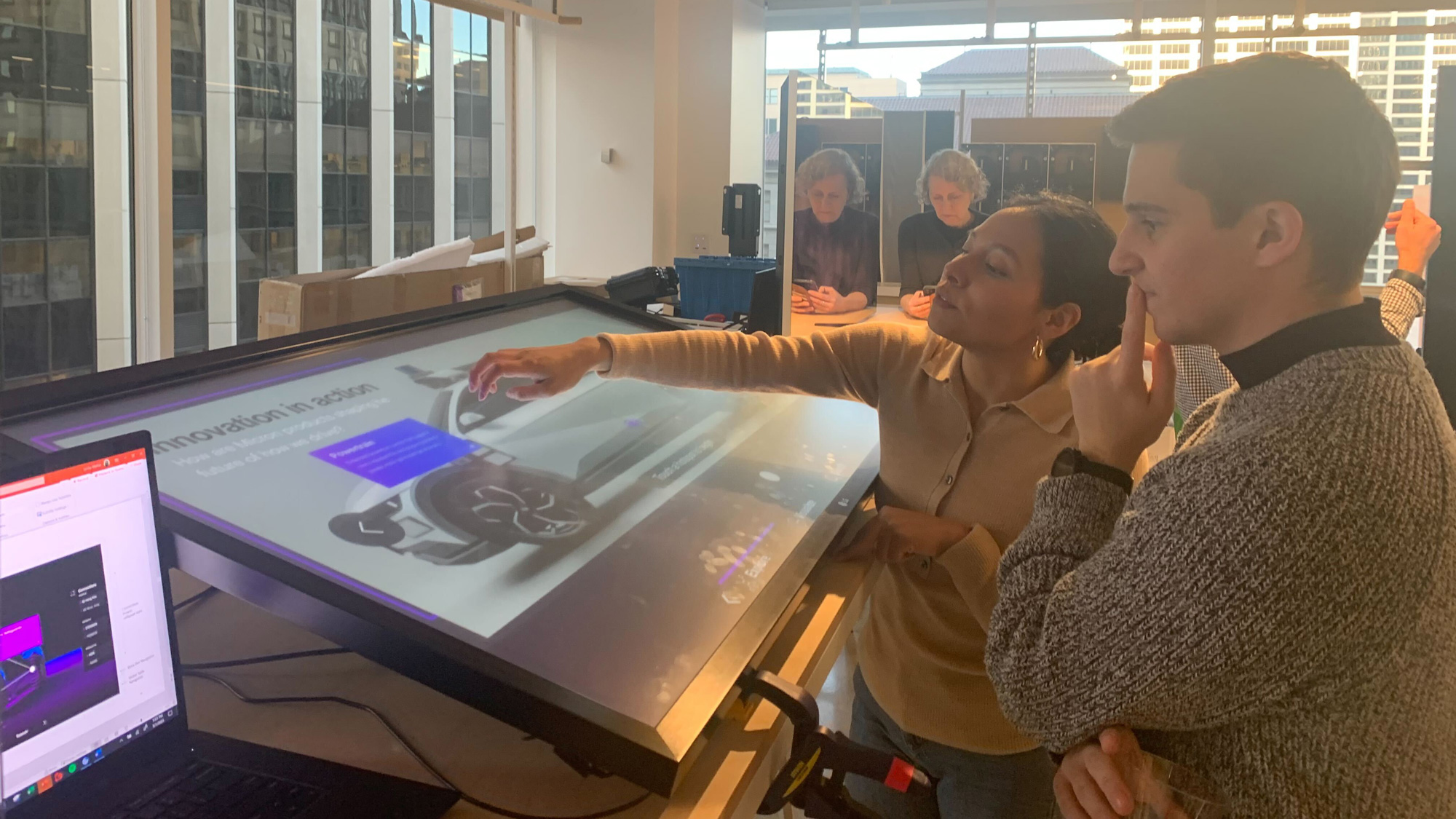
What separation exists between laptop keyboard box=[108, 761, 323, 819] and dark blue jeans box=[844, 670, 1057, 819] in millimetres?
888

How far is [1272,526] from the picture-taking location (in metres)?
0.74

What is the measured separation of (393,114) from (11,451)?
194 inches

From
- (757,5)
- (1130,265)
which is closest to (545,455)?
(1130,265)

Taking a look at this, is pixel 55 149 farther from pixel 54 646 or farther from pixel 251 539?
pixel 54 646

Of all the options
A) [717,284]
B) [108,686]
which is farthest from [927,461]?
[717,284]

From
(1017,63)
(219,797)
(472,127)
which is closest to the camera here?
(219,797)

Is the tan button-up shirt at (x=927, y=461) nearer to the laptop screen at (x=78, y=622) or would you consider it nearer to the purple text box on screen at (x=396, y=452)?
the purple text box on screen at (x=396, y=452)

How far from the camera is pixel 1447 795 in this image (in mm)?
818

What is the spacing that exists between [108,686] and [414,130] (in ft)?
17.0

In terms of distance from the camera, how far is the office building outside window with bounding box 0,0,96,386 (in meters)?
3.21

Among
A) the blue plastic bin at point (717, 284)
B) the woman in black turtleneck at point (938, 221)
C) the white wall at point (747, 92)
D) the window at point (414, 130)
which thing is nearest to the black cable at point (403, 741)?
the blue plastic bin at point (717, 284)

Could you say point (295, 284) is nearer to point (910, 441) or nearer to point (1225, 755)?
point (910, 441)

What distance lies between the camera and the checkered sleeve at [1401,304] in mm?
2127

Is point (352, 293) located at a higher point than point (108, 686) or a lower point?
higher
